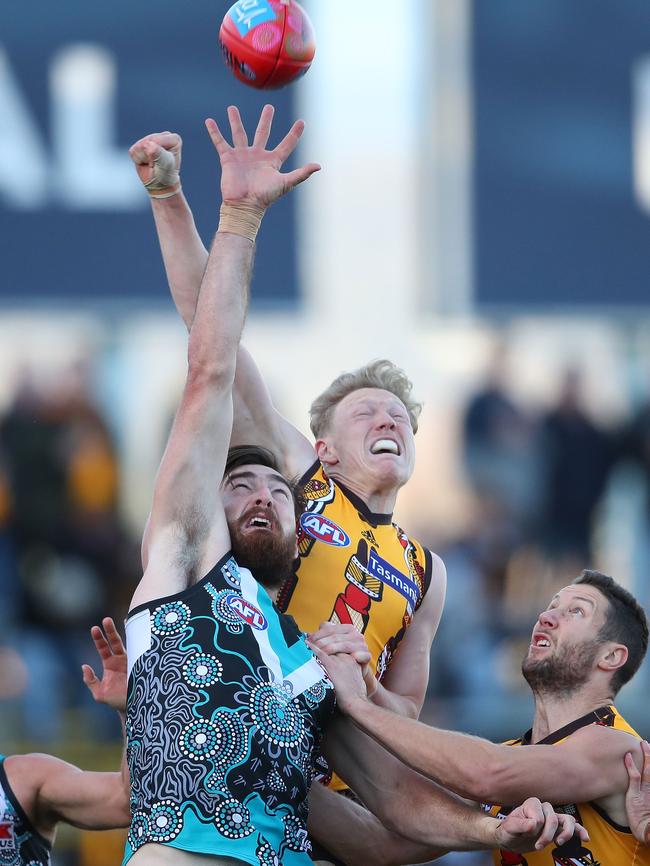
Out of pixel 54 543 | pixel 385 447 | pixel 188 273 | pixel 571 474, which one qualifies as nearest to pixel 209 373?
A: pixel 188 273

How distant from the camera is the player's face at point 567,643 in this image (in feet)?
21.7

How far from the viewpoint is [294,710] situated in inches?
241

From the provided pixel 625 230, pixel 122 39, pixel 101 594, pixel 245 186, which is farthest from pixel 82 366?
pixel 245 186

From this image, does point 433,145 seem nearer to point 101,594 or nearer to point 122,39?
point 122,39

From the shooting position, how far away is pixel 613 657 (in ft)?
21.9

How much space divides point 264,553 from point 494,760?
1190mm

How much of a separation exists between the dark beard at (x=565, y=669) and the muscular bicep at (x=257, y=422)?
1.41 meters

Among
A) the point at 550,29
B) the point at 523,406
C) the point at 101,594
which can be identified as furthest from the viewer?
the point at 550,29

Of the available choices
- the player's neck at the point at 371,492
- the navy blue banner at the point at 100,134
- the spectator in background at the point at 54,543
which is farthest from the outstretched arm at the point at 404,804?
the navy blue banner at the point at 100,134

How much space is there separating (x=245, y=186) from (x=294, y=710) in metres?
2.09

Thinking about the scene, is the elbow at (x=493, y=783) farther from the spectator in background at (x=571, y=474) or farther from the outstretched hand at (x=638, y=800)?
the spectator in background at (x=571, y=474)

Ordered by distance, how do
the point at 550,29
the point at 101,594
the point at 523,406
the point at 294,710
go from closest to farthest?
the point at 294,710 → the point at 101,594 → the point at 523,406 → the point at 550,29

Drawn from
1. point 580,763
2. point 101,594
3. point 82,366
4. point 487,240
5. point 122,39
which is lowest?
point 101,594

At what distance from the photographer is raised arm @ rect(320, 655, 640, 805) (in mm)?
6184
